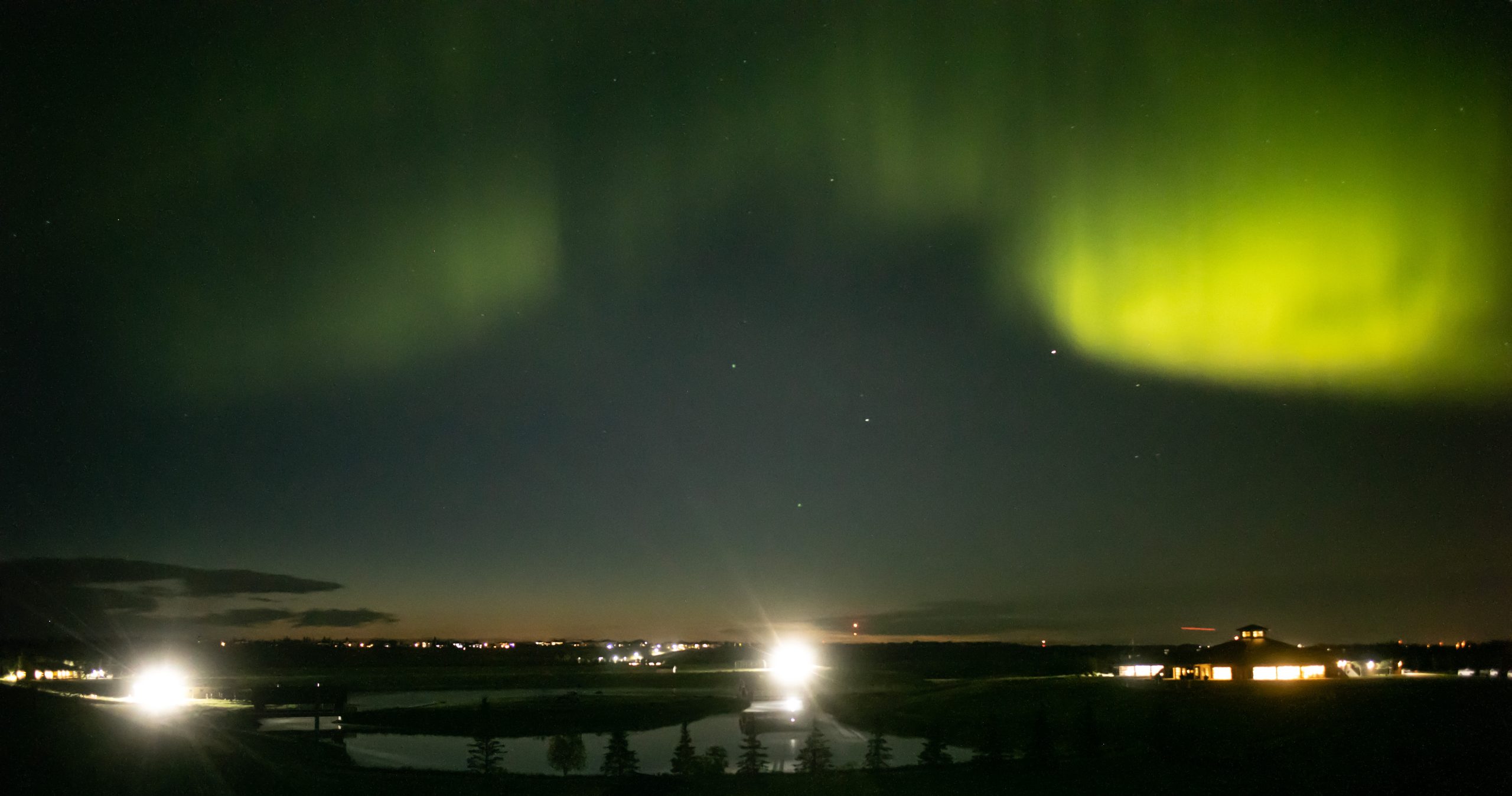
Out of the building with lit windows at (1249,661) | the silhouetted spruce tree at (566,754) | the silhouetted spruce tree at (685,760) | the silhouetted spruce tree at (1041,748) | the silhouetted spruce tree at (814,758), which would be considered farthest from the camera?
the building with lit windows at (1249,661)

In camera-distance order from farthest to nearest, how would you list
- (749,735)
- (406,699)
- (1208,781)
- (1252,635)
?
(406,699), (1252,635), (749,735), (1208,781)

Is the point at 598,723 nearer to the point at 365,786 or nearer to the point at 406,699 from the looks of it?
the point at 406,699

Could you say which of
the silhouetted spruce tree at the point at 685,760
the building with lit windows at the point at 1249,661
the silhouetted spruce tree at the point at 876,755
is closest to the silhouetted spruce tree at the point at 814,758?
the silhouetted spruce tree at the point at 876,755

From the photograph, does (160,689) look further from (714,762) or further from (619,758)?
(714,762)

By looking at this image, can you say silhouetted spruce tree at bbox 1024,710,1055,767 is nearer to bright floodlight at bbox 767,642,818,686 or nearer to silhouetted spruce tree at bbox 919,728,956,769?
silhouetted spruce tree at bbox 919,728,956,769

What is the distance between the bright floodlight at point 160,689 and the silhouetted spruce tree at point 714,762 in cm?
3103

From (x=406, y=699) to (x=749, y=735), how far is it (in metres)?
60.5

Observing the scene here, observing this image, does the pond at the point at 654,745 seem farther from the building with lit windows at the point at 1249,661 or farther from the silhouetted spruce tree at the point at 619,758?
the building with lit windows at the point at 1249,661

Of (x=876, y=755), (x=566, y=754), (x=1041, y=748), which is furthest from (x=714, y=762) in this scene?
(x=1041, y=748)

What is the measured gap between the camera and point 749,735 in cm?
2945

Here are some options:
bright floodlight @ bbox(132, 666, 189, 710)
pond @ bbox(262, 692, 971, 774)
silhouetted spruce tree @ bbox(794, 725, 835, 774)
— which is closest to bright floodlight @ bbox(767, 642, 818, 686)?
pond @ bbox(262, 692, 971, 774)

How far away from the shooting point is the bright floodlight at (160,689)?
170ft

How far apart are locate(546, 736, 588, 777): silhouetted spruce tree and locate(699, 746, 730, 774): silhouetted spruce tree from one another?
8432 mm

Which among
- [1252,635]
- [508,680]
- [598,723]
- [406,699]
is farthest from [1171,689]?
[508,680]
